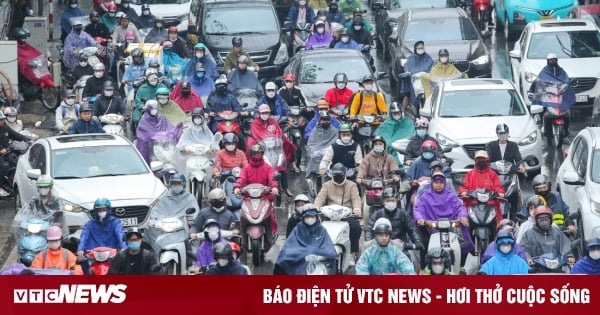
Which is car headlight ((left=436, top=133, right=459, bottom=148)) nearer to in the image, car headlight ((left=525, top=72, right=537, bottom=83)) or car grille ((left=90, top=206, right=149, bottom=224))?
car headlight ((left=525, top=72, right=537, bottom=83))

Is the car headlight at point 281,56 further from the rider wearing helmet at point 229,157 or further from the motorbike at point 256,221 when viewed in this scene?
the motorbike at point 256,221

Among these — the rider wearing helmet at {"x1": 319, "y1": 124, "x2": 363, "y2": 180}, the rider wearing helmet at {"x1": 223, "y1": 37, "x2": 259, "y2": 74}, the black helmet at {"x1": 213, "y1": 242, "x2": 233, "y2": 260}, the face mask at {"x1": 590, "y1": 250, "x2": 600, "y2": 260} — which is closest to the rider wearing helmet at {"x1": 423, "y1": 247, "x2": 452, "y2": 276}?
the face mask at {"x1": 590, "y1": 250, "x2": 600, "y2": 260}

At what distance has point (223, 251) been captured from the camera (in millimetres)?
21219

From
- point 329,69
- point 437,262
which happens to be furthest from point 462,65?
point 437,262

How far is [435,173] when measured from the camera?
80.2 feet

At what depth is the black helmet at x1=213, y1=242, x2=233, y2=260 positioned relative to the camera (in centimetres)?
2123

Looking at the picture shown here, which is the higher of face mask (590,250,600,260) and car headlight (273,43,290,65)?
face mask (590,250,600,260)

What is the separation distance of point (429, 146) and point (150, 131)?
4.78 m

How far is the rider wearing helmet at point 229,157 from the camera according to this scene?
26984 millimetres

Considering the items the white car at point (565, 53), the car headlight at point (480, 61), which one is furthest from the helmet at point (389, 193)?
the car headlight at point (480, 61)

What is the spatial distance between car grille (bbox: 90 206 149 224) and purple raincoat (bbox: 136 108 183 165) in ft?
11.1

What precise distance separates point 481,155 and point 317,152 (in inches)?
126

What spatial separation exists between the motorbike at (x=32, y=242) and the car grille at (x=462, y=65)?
1286 cm

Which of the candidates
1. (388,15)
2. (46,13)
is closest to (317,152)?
(388,15)
